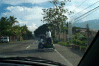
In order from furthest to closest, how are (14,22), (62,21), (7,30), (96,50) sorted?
1. (14,22)
2. (7,30)
3. (62,21)
4. (96,50)

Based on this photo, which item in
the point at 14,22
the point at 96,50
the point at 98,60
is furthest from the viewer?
the point at 14,22

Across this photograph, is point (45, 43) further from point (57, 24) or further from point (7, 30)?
point (7, 30)

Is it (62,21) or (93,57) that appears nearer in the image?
(93,57)

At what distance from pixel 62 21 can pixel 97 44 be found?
28757 mm

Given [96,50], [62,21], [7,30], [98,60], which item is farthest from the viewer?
[7,30]

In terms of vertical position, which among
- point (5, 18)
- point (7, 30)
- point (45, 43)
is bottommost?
point (45, 43)

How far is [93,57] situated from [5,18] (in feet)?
154

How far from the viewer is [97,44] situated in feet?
7.86

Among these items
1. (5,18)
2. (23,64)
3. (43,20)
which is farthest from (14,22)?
(23,64)

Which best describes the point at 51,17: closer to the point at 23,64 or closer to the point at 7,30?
the point at 7,30

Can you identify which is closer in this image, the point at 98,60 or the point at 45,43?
the point at 98,60

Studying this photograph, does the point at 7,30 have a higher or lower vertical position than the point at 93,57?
higher

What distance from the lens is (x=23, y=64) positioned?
7.45 feet

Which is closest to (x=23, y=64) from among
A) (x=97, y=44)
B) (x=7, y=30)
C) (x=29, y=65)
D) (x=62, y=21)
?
A: (x=29, y=65)
